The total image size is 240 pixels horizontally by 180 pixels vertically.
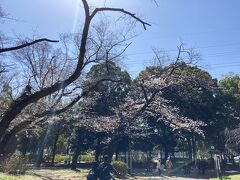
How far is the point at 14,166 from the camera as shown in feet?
65.8

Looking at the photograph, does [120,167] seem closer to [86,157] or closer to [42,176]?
[42,176]

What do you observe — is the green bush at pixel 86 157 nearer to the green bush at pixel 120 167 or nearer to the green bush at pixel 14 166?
the green bush at pixel 120 167

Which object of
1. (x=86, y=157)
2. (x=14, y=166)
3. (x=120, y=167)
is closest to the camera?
(x=14, y=166)

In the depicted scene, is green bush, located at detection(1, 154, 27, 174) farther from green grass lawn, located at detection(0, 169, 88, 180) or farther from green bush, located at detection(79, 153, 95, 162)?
green bush, located at detection(79, 153, 95, 162)

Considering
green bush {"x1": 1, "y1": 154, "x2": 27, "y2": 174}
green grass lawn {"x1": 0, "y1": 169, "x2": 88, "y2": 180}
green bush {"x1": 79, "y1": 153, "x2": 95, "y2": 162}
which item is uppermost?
green bush {"x1": 79, "y1": 153, "x2": 95, "y2": 162}

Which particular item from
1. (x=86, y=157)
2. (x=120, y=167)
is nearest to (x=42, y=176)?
(x=120, y=167)

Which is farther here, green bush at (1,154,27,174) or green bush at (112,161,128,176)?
green bush at (112,161,128,176)

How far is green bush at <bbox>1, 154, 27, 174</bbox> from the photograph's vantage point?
19703mm

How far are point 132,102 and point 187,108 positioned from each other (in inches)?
568

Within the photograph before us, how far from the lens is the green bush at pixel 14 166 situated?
64.6 ft

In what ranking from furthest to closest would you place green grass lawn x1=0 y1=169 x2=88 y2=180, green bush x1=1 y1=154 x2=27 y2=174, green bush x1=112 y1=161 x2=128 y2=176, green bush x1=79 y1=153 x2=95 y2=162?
green bush x1=79 y1=153 x2=95 y2=162 → green bush x1=112 y1=161 x2=128 y2=176 → green bush x1=1 y1=154 x2=27 y2=174 → green grass lawn x1=0 y1=169 x2=88 y2=180

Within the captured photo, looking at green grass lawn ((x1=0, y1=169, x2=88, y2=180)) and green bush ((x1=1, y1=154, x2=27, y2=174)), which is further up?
green bush ((x1=1, y1=154, x2=27, y2=174))

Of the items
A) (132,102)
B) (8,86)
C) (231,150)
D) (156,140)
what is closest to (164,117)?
(132,102)

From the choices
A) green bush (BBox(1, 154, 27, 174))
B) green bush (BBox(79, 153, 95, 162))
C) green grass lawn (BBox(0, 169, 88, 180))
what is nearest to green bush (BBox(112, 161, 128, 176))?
green grass lawn (BBox(0, 169, 88, 180))
